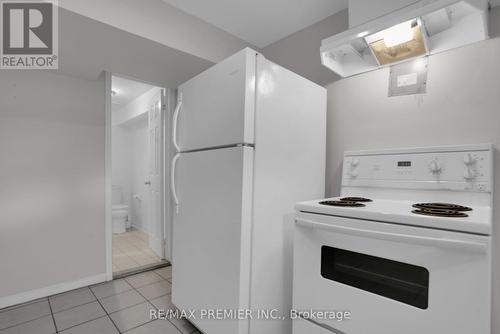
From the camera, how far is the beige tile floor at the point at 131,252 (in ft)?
9.30

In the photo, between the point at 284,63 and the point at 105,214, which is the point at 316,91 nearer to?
the point at 284,63

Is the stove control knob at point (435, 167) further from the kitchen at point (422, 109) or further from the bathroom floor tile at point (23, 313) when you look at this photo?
the bathroom floor tile at point (23, 313)

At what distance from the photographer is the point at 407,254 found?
900 mm

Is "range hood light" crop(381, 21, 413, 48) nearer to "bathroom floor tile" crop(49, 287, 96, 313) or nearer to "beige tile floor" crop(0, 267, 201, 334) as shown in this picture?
"beige tile floor" crop(0, 267, 201, 334)

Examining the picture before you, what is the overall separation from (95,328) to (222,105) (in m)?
1.76

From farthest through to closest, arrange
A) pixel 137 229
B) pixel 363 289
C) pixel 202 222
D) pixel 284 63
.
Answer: pixel 137 229
pixel 284 63
pixel 202 222
pixel 363 289

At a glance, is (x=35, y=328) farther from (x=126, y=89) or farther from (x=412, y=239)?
(x=126, y=89)

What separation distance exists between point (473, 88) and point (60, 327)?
303cm

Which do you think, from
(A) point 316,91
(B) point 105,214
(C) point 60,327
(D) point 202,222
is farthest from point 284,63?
(C) point 60,327

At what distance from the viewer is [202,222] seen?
1.46m

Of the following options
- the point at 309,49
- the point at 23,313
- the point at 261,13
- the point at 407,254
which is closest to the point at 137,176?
the point at 23,313

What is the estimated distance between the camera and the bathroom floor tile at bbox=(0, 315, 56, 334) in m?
1.63

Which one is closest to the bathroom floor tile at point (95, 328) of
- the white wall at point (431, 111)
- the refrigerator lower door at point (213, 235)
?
the refrigerator lower door at point (213, 235)

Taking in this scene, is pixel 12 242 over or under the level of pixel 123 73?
under
